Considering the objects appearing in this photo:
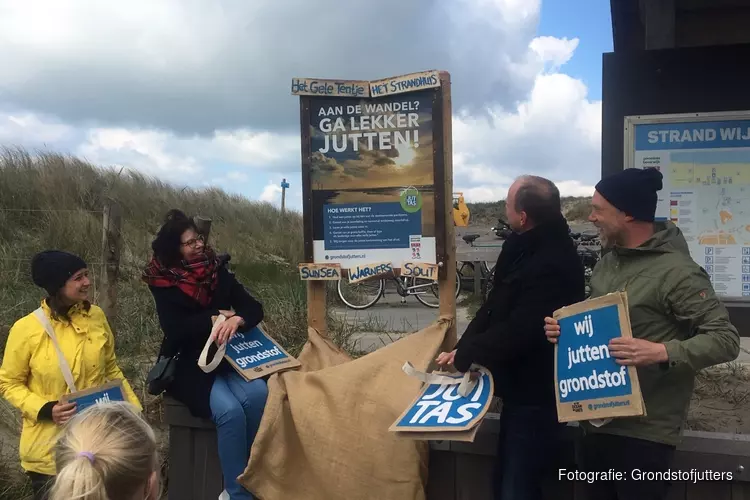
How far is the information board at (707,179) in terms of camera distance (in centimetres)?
324

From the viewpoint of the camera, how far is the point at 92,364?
9.32 feet

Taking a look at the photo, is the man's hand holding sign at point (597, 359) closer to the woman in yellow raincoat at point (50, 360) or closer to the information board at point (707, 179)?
the information board at point (707, 179)

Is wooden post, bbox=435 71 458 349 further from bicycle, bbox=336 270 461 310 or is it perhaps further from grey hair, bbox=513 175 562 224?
bicycle, bbox=336 270 461 310

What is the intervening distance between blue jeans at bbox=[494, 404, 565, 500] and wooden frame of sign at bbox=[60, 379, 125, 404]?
1.73 m

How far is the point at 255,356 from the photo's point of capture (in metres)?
3.25

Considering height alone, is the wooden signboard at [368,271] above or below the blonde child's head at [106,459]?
above

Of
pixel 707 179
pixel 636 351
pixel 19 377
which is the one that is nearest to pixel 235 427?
pixel 19 377

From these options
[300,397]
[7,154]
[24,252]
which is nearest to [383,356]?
[300,397]

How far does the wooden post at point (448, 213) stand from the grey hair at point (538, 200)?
1245mm

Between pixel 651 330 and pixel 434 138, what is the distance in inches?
75.2

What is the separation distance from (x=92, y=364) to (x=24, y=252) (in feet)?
20.6

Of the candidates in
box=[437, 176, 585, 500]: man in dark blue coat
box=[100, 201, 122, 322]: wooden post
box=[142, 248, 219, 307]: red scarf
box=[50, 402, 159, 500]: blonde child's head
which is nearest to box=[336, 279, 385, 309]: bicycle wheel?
box=[100, 201, 122, 322]: wooden post

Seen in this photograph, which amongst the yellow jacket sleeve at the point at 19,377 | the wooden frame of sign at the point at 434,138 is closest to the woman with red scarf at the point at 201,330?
the yellow jacket sleeve at the point at 19,377

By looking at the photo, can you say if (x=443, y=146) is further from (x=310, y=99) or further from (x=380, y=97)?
(x=310, y=99)
